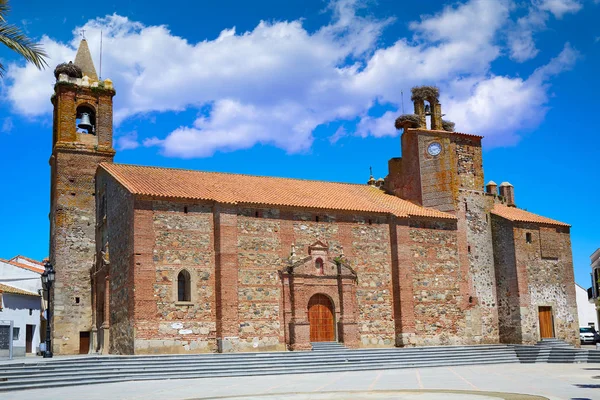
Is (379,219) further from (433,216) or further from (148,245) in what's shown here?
(148,245)

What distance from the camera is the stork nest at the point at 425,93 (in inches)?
1544

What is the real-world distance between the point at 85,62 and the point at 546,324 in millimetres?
29331

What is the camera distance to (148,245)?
28.9 m

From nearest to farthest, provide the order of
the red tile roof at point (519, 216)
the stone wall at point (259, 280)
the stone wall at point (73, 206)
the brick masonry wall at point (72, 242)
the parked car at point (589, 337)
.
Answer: the stone wall at point (259, 280), the brick masonry wall at point (72, 242), the stone wall at point (73, 206), the red tile roof at point (519, 216), the parked car at point (589, 337)

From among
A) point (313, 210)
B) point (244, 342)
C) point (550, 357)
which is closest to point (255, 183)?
point (313, 210)

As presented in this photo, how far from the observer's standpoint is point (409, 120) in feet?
128

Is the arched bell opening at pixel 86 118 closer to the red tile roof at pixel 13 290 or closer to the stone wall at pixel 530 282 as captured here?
the red tile roof at pixel 13 290

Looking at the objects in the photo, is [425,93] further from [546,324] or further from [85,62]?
[85,62]

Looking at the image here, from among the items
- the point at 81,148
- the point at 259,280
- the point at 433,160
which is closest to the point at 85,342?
the point at 81,148

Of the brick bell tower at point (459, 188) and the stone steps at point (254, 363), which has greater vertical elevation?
the brick bell tower at point (459, 188)

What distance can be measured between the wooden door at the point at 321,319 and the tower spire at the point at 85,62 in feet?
57.0

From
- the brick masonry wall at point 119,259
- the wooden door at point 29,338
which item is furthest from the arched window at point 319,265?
the wooden door at point 29,338

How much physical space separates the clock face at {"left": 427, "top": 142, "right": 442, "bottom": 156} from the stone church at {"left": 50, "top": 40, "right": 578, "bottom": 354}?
0.26ft

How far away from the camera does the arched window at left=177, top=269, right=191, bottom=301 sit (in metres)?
29.6
